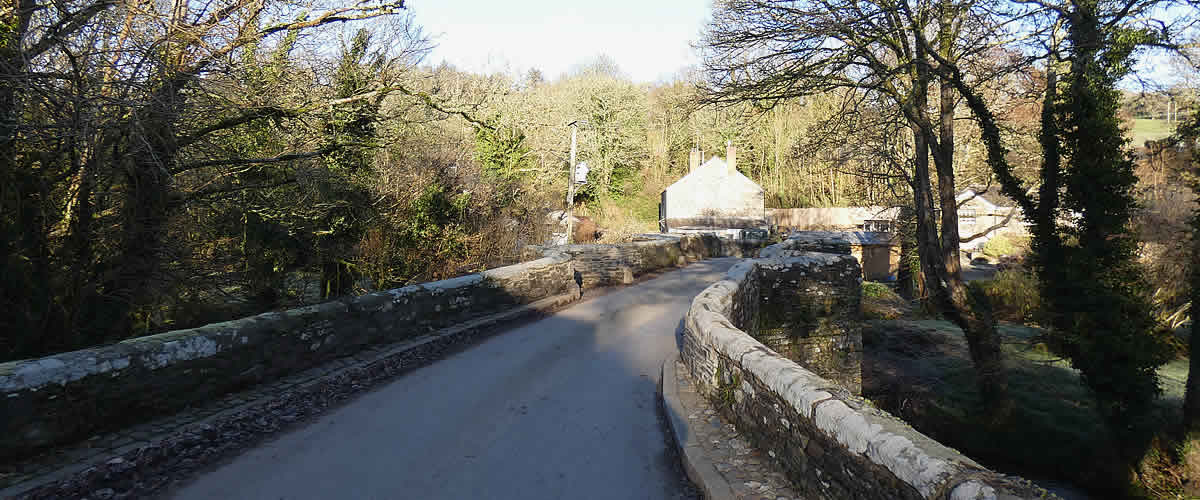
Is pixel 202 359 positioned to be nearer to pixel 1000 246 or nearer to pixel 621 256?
pixel 621 256

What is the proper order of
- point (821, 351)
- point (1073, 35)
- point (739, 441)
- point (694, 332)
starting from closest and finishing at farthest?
point (739, 441)
point (694, 332)
point (1073, 35)
point (821, 351)

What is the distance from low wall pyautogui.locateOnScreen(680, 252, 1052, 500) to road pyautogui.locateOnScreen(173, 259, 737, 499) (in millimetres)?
821

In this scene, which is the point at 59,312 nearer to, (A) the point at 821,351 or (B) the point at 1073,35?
(A) the point at 821,351

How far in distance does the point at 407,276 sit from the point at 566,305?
11.1 ft

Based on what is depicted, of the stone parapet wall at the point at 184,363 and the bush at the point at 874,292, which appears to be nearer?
the stone parapet wall at the point at 184,363

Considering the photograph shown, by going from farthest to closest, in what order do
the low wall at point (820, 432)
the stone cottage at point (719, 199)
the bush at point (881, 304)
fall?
the stone cottage at point (719, 199) < the bush at point (881, 304) < the low wall at point (820, 432)

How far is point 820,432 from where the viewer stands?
11.9 ft

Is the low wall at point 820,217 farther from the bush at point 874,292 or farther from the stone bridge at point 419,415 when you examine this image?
the stone bridge at point 419,415

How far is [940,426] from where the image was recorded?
13.0 meters

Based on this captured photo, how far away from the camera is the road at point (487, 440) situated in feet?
15.2

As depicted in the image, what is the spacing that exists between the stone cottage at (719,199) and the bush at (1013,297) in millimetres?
19014

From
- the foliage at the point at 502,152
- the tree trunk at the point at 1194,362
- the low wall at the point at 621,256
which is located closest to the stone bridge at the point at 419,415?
the low wall at the point at 621,256

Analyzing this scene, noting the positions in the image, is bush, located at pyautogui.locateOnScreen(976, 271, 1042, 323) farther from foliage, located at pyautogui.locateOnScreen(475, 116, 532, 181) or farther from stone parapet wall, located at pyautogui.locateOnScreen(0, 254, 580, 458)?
stone parapet wall, located at pyautogui.locateOnScreen(0, 254, 580, 458)

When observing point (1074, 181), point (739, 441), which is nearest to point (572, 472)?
point (739, 441)
